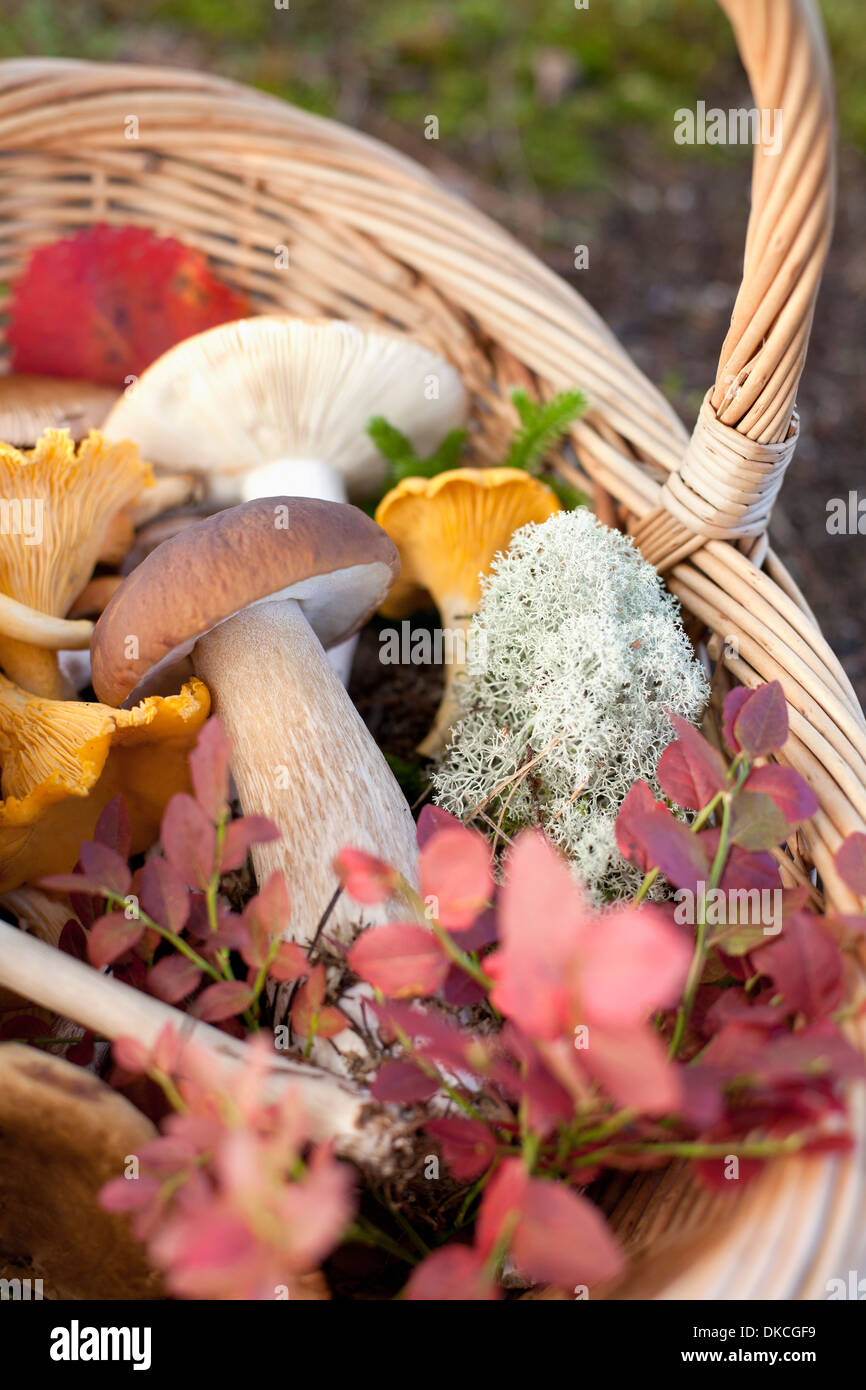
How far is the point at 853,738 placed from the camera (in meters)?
1.26

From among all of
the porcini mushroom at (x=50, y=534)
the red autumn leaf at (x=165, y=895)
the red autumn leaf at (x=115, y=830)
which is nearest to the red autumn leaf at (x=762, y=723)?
the red autumn leaf at (x=165, y=895)

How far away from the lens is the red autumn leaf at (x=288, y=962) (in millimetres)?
1072

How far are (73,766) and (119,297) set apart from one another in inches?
43.6

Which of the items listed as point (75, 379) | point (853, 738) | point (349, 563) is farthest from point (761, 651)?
point (75, 379)

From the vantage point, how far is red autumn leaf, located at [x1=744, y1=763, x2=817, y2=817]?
1.08 metres

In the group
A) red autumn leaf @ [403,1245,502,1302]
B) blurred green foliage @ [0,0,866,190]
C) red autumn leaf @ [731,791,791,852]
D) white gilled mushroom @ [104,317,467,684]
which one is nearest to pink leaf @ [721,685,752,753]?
red autumn leaf @ [731,791,791,852]

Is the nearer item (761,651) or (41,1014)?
(41,1014)

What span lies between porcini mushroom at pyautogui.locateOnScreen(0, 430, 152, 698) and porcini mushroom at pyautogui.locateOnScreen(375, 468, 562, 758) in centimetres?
45

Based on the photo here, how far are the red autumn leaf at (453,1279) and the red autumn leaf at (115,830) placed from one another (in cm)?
65

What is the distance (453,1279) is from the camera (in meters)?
0.76

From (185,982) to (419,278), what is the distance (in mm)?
1506
